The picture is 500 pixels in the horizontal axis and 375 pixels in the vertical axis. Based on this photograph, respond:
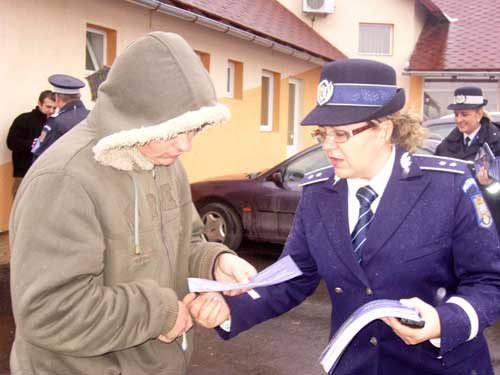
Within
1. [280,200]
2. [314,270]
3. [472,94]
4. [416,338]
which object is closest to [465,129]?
[472,94]

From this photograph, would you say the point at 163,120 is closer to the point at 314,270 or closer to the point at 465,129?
the point at 314,270

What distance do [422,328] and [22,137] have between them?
7.14 m

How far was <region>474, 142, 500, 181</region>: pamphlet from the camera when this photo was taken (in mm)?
6152

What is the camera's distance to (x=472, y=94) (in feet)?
22.5

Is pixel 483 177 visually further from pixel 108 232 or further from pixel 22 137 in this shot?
pixel 22 137

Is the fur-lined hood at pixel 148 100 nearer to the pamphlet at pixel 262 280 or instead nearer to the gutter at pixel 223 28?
the pamphlet at pixel 262 280

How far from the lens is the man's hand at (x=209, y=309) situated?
2553mm

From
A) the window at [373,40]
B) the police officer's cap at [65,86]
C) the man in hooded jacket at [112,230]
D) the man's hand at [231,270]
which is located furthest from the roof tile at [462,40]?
the man in hooded jacket at [112,230]

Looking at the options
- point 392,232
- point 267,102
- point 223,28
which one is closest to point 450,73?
point 267,102

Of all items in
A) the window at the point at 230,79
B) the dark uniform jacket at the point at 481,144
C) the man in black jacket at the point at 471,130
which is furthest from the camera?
the window at the point at 230,79

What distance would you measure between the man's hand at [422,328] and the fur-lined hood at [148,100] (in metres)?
0.90

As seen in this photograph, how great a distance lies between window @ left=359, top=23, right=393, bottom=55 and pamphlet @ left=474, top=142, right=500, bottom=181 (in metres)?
15.9

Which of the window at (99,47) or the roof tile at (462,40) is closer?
the window at (99,47)

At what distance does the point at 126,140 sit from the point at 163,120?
0.14m
